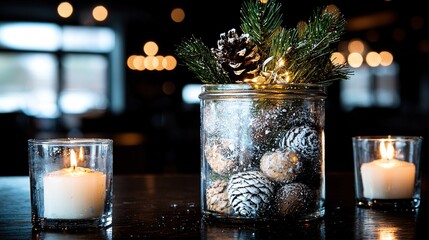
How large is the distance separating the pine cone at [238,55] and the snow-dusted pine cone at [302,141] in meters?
0.10

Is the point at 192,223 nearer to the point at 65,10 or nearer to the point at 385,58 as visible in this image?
the point at 65,10

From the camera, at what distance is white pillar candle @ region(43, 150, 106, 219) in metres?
0.76

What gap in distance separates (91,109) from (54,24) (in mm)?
1474

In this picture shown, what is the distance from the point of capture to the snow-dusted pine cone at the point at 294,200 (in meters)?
0.77

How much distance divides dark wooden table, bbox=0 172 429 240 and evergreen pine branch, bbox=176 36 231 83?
181 millimetres

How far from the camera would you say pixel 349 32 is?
10.0 meters

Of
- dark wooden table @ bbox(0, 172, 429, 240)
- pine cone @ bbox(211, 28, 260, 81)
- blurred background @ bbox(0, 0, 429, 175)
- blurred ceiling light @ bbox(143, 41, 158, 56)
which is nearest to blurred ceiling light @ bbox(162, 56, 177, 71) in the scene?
blurred background @ bbox(0, 0, 429, 175)

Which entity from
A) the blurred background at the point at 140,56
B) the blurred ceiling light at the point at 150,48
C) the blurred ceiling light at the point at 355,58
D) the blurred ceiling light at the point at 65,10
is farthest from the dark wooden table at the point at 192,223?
the blurred ceiling light at the point at 150,48

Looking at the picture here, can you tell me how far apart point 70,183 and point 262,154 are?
0.23m

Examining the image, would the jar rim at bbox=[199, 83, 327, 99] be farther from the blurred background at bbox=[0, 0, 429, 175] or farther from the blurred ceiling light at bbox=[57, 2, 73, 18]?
the blurred background at bbox=[0, 0, 429, 175]

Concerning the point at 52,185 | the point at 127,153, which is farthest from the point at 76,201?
the point at 127,153

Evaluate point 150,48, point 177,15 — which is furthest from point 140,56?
point 177,15

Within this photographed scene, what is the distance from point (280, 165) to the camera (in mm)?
764

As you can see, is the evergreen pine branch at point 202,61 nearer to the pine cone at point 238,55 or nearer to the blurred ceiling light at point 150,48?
the pine cone at point 238,55
